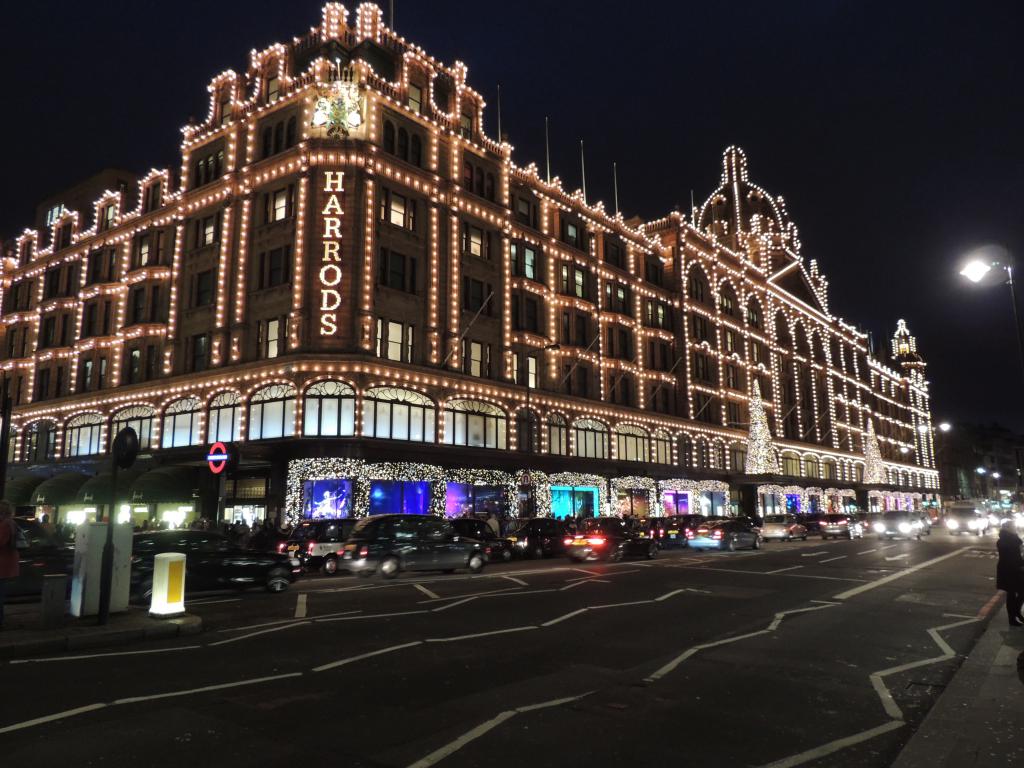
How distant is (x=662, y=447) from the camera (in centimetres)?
5519

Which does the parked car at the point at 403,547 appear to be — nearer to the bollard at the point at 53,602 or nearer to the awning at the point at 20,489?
the bollard at the point at 53,602

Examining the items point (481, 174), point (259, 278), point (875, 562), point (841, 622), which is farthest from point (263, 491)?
point (841, 622)

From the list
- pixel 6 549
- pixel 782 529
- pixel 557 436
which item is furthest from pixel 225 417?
pixel 782 529

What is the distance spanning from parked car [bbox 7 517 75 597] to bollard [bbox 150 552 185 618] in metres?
4.84

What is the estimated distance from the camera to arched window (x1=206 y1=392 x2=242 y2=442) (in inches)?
1470

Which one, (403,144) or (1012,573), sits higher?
(403,144)

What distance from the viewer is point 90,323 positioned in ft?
157

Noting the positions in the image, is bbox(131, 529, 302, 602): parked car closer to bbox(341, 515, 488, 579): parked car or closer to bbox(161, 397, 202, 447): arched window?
bbox(341, 515, 488, 579): parked car

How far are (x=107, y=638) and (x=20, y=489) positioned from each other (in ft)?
128

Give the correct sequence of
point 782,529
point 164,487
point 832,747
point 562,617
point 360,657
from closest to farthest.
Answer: point 832,747
point 360,657
point 562,617
point 164,487
point 782,529

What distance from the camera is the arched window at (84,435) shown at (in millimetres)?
44781

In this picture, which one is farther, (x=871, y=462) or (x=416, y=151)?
(x=871, y=462)

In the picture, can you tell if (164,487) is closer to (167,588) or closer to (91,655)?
(167,588)

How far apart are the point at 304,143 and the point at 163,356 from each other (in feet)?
47.4
